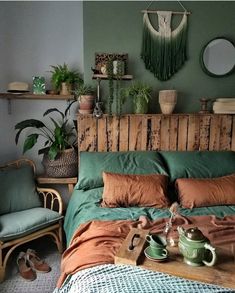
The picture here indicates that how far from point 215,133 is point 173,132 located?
1.39 feet

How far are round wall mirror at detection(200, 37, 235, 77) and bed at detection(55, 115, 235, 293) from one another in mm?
463

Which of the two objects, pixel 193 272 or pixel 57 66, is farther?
pixel 57 66

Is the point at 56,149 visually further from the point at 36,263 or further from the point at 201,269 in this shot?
the point at 201,269

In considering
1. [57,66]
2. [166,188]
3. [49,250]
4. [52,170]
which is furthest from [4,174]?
[166,188]

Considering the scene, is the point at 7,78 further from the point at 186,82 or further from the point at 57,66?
the point at 186,82

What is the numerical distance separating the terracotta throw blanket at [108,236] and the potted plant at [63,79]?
1.45 metres

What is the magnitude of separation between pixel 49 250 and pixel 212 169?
1.66m

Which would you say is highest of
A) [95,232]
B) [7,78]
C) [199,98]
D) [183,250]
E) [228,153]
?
[7,78]

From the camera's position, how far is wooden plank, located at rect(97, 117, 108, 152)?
2.81 m

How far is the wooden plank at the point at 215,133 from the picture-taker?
2.85 meters

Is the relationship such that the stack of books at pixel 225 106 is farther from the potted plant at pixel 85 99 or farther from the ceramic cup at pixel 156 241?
the ceramic cup at pixel 156 241

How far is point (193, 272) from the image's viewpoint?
1.27 m

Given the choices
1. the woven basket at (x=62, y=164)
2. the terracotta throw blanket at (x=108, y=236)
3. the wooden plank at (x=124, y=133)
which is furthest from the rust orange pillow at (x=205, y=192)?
the woven basket at (x=62, y=164)

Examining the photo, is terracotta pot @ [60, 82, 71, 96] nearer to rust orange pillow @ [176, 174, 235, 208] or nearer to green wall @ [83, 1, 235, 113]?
green wall @ [83, 1, 235, 113]
